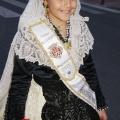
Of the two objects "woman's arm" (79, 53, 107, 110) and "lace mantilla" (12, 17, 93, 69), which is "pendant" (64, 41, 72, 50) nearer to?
"lace mantilla" (12, 17, 93, 69)

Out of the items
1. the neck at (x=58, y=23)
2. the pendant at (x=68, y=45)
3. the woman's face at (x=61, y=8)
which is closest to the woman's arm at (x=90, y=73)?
the pendant at (x=68, y=45)

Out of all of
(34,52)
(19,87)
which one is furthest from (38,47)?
(19,87)

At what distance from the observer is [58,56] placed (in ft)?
7.14

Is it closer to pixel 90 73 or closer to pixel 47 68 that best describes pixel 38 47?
pixel 47 68

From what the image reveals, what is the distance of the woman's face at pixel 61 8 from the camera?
6.67ft

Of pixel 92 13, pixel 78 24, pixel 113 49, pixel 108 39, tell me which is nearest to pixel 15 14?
pixel 92 13

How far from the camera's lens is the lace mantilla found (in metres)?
2.05

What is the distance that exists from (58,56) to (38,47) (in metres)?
0.17

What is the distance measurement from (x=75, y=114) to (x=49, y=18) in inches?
28.5

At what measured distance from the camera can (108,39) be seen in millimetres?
8406

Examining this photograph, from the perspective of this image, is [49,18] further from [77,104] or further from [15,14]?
[15,14]

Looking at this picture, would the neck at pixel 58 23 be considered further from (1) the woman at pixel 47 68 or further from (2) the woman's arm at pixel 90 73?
(2) the woman's arm at pixel 90 73

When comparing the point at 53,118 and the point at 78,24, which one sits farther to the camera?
the point at 78,24

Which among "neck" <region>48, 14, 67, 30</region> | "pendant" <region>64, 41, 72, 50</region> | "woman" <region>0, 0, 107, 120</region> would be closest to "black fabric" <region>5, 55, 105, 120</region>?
"woman" <region>0, 0, 107, 120</region>
